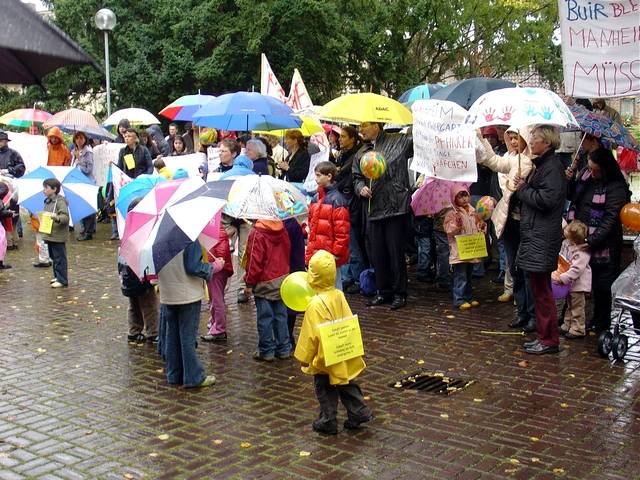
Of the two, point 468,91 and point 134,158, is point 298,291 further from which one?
point 134,158

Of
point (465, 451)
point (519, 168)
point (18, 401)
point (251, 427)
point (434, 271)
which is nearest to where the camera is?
point (465, 451)

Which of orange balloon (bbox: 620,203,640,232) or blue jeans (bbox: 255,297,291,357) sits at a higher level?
orange balloon (bbox: 620,203,640,232)

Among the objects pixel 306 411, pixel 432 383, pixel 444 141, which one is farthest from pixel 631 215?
pixel 306 411

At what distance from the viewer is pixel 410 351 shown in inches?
321

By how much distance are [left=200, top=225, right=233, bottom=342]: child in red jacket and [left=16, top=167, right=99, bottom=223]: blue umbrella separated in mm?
3885

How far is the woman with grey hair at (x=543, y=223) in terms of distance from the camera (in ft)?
25.2

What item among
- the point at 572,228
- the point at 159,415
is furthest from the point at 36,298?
the point at 572,228

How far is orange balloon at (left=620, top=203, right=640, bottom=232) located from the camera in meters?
7.82

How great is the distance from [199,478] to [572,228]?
4.76m

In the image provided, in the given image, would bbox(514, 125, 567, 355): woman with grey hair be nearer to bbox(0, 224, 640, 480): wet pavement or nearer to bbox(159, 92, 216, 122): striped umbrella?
bbox(0, 224, 640, 480): wet pavement

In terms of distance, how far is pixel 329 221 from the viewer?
8844mm

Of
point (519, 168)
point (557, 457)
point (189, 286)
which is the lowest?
point (557, 457)

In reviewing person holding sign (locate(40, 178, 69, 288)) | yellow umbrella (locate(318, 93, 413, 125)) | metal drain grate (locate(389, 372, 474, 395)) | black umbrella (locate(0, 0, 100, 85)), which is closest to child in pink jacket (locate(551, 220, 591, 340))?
metal drain grate (locate(389, 372, 474, 395))

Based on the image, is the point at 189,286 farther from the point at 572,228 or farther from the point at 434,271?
the point at 434,271
